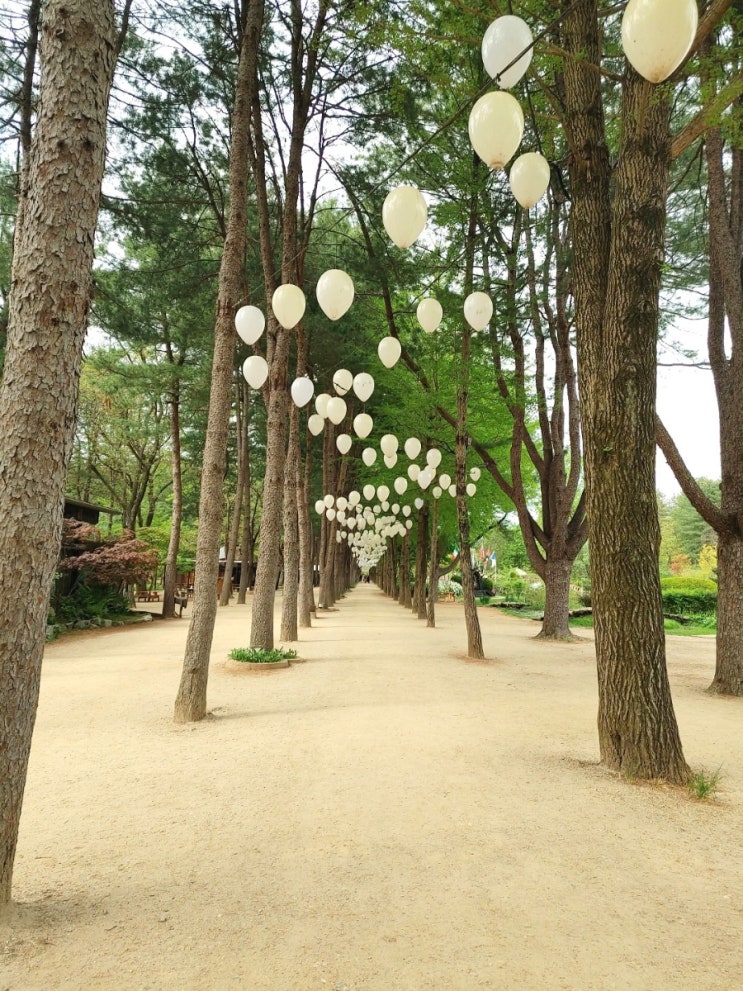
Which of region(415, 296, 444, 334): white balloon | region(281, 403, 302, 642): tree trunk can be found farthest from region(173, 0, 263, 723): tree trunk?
region(281, 403, 302, 642): tree trunk

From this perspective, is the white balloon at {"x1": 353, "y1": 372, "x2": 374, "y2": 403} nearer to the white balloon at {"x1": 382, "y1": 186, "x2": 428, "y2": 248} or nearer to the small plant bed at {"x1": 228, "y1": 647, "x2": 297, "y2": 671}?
the white balloon at {"x1": 382, "y1": 186, "x2": 428, "y2": 248}

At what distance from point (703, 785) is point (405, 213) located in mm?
4294

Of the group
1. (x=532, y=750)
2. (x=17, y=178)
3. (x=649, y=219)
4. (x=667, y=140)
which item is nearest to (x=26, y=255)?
(x=649, y=219)

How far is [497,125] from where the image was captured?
111 inches

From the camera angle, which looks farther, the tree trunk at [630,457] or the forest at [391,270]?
the tree trunk at [630,457]

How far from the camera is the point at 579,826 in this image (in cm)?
318

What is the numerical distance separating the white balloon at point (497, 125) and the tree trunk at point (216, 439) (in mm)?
3557

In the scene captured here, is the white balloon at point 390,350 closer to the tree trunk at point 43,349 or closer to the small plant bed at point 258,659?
the tree trunk at point 43,349

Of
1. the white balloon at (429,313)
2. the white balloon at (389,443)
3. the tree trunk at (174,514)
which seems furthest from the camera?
the tree trunk at (174,514)

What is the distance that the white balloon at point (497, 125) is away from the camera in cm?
282

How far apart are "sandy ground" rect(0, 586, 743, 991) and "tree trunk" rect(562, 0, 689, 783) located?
0.46m

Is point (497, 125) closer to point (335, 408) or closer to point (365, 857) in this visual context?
point (365, 857)

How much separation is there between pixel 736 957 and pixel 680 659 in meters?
10.2

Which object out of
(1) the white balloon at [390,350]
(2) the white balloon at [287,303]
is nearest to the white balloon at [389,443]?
(1) the white balloon at [390,350]
